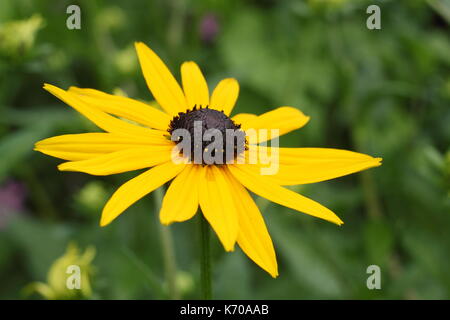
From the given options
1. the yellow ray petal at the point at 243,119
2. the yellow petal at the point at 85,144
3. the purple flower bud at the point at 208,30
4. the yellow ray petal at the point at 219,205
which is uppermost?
the purple flower bud at the point at 208,30

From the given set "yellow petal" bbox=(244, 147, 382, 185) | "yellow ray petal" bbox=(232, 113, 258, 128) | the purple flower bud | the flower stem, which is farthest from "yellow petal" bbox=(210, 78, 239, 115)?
the purple flower bud

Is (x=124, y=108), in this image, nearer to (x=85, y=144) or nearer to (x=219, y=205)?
(x=85, y=144)

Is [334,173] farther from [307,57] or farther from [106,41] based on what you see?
[307,57]

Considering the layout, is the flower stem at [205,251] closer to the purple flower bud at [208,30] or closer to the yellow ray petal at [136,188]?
the yellow ray petal at [136,188]

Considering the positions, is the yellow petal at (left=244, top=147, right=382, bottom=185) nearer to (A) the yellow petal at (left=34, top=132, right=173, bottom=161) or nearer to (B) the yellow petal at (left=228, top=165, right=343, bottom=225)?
(B) the yellow petal at (left=228, top=165, right=343, bottom=225)

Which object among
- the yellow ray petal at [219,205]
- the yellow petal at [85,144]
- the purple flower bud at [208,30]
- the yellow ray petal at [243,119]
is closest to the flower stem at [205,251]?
the yellow ray petal at [219,205]

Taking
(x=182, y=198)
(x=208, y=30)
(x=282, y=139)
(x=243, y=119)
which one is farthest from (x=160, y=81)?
(x=208, y=30)

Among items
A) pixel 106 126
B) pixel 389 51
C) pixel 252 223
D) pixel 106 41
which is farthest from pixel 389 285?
pixel 106 41
